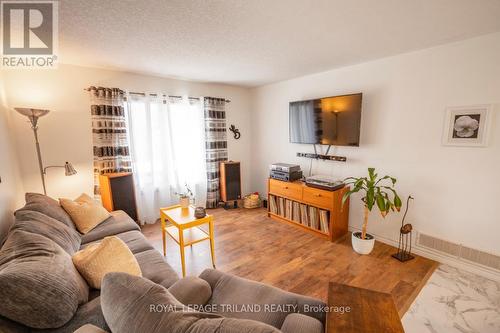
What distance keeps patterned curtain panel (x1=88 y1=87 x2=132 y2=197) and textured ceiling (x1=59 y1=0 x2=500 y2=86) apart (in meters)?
0.41

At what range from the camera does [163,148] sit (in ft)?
11.9

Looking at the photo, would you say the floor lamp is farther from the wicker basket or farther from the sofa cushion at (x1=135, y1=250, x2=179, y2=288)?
the wicker basket

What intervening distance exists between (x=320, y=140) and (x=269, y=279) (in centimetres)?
198

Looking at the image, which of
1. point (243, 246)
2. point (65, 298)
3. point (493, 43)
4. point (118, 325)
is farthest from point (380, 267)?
point (65, 298)

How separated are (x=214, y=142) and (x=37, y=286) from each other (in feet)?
10.8

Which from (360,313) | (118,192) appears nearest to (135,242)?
(118,192)

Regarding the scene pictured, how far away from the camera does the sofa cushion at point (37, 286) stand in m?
0.90

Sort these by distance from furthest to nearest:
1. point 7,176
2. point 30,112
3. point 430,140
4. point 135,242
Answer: point 430,140, point 30,112, point 7,176, point 135,242

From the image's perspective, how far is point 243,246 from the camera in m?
2.80

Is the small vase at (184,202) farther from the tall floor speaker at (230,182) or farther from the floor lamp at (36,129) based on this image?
the tall floor speaker at (230,182)

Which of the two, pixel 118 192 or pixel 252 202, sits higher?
pixel 118 192

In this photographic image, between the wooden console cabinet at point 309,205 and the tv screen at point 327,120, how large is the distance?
671mm

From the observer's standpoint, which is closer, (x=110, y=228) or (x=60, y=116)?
(x=110, y=228)

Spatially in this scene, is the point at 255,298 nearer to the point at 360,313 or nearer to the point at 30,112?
the point at 360,313
